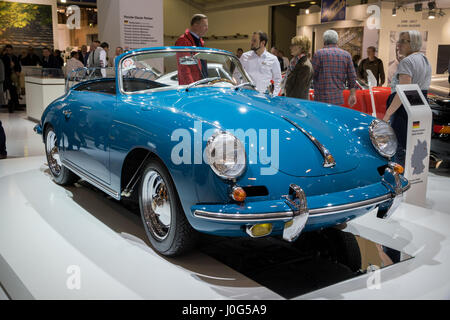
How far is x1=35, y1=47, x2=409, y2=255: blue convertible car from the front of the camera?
2385mm

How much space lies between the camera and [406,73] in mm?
4246

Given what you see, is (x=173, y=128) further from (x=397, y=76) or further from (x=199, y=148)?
(x=397, y=76)

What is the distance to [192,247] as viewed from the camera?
2.78 metres

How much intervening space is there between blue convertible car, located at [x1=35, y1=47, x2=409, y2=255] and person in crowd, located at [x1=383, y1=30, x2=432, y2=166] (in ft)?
4.54

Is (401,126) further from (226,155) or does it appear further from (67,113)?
(67,113)

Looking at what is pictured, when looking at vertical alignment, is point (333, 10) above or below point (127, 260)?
above

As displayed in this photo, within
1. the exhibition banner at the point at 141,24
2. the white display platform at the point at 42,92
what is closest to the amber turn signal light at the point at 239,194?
the white display platform at the point at 42,92

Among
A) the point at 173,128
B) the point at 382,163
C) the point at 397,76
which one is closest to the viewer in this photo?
the point at 173,128

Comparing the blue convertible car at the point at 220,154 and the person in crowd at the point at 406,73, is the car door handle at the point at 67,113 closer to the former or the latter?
the blue convertible car at the point at 220,154

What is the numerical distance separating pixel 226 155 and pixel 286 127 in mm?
518

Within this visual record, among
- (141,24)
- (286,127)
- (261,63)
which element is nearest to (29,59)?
(141,24)
